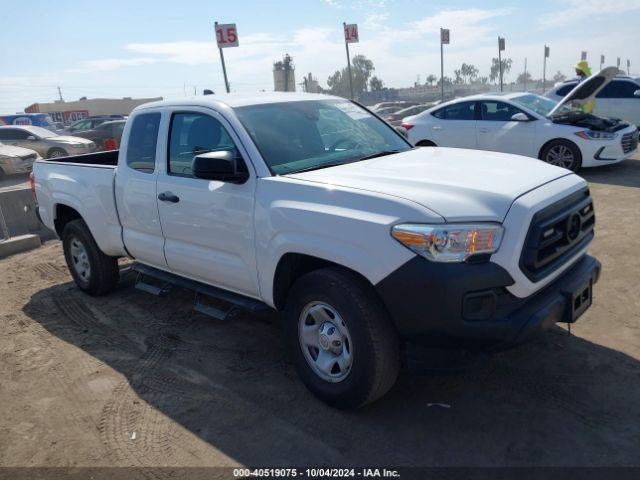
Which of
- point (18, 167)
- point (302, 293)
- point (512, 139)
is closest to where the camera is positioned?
point (302, 293)

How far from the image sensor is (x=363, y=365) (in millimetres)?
3002

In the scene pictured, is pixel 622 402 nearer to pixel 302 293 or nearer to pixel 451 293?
pixel 451 293

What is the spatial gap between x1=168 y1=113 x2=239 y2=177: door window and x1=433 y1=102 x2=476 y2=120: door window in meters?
7.64

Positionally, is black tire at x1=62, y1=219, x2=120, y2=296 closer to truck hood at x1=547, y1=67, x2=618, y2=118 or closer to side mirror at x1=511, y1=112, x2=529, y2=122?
truck hood at x1=547, y1=67, x2=618, y2=118

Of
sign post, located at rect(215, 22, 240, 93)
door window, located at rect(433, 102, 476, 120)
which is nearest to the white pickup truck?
door window, located at rect(433, 102, 476, 120)

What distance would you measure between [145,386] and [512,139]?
27.4 ft

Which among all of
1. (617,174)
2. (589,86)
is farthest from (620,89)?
(589,86)

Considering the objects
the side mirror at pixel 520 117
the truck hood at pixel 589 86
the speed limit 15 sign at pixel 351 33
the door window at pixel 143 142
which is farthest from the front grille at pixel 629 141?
the speed limit 15 sign at pixel 351 33

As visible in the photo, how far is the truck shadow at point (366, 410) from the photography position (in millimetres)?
2914

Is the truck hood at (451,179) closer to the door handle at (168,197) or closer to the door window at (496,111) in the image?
the door handle at (168,197)

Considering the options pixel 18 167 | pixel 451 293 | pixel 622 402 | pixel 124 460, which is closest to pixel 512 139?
pixel 622 402

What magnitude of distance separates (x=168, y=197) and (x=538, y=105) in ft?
29.2

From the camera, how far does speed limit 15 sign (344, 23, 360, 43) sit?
1844 cm

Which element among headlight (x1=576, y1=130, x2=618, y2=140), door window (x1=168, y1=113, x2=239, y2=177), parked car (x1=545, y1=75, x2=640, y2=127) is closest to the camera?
door window (x1=168, y1=113, x2=239, y2=177)
